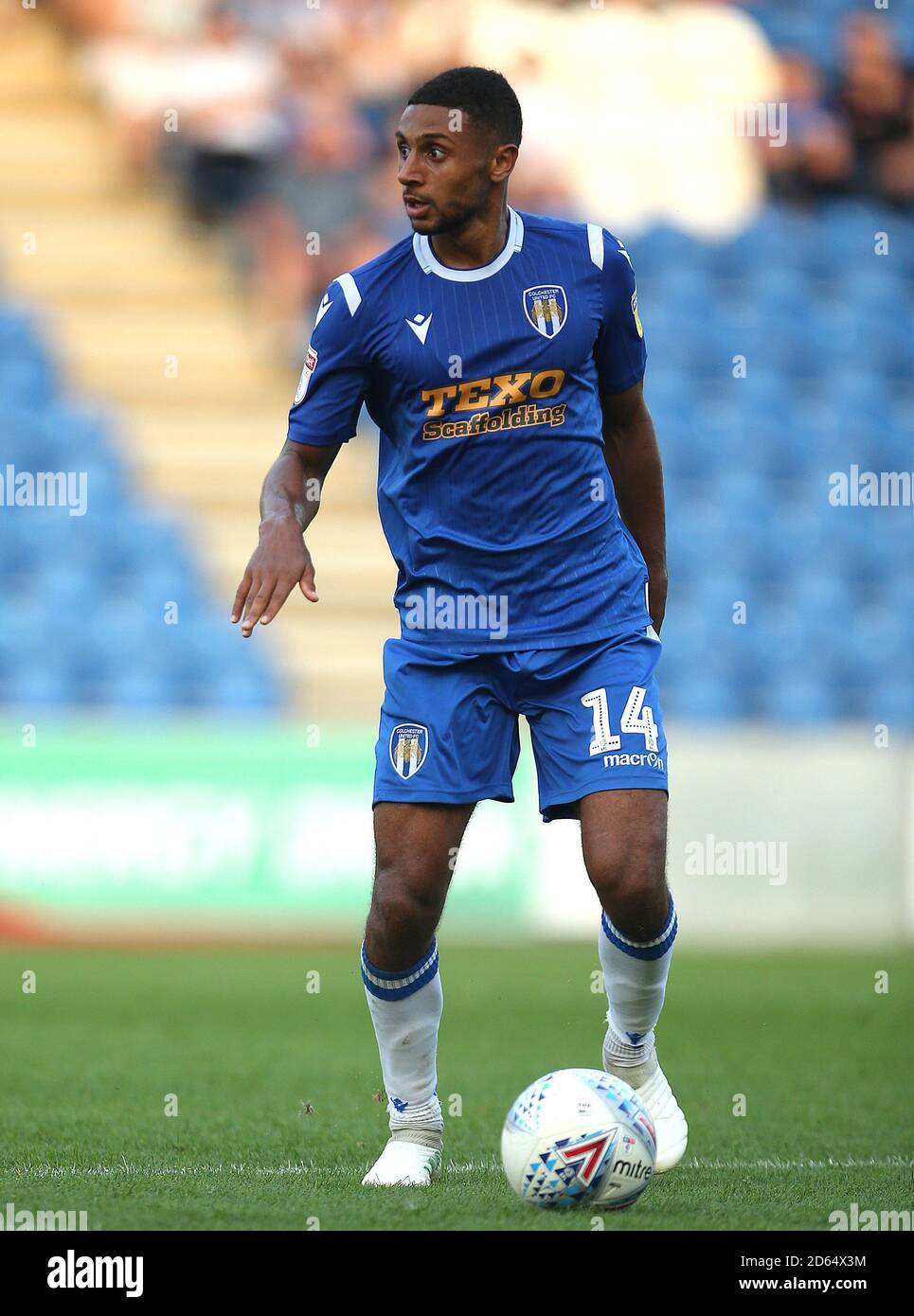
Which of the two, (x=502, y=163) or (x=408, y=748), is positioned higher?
(x=502, y=163)

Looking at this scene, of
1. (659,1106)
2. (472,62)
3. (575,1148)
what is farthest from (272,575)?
(472,62)

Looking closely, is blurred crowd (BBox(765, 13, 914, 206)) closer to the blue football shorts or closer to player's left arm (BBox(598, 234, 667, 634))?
player's left arm (BBox(598, 234, 667, 634))

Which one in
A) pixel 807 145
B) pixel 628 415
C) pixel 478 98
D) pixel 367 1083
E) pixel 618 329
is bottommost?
pixel 367 1083

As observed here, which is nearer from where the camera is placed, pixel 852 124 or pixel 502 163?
pixel 502 163

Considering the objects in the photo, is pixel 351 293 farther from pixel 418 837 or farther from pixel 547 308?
pixel 418 837

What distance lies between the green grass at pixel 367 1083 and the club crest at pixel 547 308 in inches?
70.5

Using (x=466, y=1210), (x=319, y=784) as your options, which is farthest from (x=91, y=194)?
(x=466, y=1210)

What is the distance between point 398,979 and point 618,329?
1.50 meters

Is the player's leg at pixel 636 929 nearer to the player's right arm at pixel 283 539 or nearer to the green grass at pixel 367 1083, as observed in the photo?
the green grass at pixel 367 1083

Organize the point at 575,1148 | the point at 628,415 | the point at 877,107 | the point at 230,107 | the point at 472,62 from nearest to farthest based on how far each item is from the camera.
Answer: the point at 575,1148
the point at 628,415
the point at 472,62
the point at 230,107
the point at 877,107

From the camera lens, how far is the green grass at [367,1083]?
3.74 m

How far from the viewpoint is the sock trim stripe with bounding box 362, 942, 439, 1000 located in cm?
415

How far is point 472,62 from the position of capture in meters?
13.4

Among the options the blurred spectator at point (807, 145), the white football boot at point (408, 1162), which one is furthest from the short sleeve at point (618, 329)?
the blurred spectator at point (807, 145)
